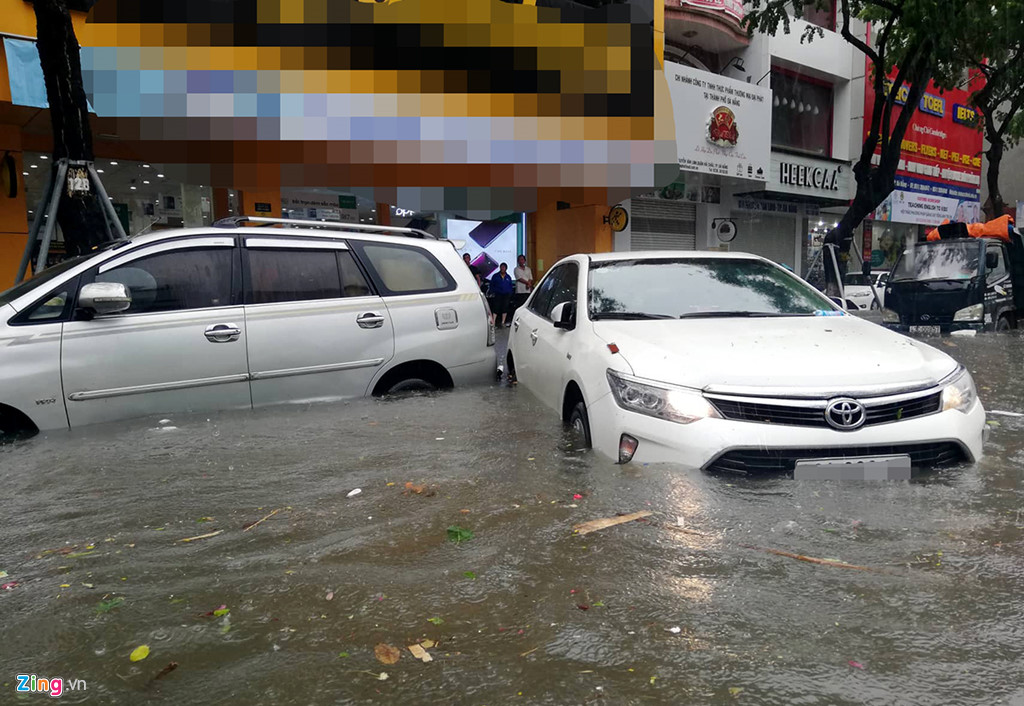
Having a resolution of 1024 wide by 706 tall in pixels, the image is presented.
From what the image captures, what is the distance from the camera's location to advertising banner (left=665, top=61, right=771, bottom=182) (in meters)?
15.3

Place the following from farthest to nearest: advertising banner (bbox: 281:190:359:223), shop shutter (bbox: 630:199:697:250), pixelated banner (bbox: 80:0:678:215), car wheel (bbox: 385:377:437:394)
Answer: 1. shop shutter (bbox: 630:199:697:250)
2. advertising banner (bbox: 281:190:359:223)
3. pixelated banner (bbox: 80:0:678:215)
4. car wheel (bbox: 385:377:437:394)

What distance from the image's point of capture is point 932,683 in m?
2.02

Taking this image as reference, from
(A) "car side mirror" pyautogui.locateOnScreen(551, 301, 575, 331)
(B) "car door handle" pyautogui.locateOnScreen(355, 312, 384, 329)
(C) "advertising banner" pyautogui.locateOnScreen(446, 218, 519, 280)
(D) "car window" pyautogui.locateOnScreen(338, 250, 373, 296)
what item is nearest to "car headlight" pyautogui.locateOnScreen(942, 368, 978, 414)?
(A) "car side mirror" pyautogui.locateOnScreen(551, 301, 575, 331)

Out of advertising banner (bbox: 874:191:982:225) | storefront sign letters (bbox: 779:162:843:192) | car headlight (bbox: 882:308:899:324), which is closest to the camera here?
car headlight (bbox: 882:308:899:324)

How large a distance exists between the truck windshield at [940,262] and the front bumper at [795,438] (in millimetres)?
9886

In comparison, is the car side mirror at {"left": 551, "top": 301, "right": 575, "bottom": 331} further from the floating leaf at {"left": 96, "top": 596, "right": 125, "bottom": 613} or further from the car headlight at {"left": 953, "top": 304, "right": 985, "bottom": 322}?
→ the car headlight at {"left": 953, "top": 304, "right": 985, "bottom": 322}

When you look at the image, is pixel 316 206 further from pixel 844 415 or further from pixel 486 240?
pixel 844 415

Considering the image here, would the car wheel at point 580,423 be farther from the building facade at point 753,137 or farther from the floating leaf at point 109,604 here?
the building facade at point 753,137

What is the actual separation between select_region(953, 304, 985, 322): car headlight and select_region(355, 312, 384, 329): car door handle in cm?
1028

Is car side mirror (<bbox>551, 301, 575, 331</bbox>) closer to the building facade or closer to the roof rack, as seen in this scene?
the roof rack

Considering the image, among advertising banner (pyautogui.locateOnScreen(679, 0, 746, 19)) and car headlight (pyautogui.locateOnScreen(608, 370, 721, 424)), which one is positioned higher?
advertising banner (pyautogui.locateOnScreen(679, 0, 746, 19))

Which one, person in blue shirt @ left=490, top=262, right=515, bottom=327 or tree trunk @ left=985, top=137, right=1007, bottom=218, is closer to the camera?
person in blue shirt @ left=490, top=262, right=515, bottom=327

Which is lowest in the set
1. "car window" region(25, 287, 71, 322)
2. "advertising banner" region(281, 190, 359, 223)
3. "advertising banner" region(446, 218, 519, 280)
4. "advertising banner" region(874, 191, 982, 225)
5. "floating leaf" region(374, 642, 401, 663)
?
"floating leaf" region(374, 642, 401, 663)

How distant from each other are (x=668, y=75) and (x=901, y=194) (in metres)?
13.6
